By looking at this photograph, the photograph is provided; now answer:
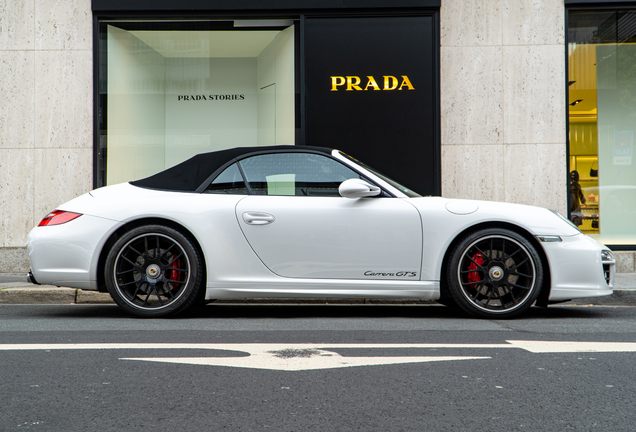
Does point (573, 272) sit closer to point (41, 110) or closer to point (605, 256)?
point (605, 256)

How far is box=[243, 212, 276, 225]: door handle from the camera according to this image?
4.66 m

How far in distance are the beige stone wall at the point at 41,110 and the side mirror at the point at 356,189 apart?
17.4 ft

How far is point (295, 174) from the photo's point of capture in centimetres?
496

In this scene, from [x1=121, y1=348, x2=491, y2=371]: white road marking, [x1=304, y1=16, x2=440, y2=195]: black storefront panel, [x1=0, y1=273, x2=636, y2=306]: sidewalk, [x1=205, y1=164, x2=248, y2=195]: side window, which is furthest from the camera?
[x1=304, y1=16, x2=440, y2=195]: black storefront panel

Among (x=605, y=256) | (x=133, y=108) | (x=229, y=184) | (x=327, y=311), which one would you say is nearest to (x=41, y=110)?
(x=133, y=108)

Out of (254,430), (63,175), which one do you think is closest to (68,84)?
(63,175)

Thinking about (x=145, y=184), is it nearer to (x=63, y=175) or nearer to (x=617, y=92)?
(x=63, y=175)

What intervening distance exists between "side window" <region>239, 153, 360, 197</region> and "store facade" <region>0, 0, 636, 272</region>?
3660 millimetres

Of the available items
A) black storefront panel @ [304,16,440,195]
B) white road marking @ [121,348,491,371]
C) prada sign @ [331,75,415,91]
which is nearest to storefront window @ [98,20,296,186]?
black storefront panel @ [304,16,440,195]

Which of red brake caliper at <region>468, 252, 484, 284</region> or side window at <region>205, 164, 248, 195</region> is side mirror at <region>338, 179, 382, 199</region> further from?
red brake caliper at <region>468, 252, 484, 284</region>

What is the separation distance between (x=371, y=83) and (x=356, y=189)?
4312 millimetres

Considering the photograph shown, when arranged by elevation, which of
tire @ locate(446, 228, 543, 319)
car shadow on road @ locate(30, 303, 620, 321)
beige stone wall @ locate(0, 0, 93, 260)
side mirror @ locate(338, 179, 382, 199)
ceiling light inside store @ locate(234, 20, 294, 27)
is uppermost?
ceiling light inside store @ locate(234, 20, 294, 27)

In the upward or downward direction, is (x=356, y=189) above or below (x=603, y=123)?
below

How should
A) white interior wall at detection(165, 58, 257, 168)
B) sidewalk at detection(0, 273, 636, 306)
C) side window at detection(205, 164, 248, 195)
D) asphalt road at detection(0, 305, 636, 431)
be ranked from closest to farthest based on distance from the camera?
asphalt road at detection(0, 305, 636, 431) < side window at detection(205, 164, 248, 195) < sidewalk at detection(0, 273, 636, 306) < white interior wall at detection(165, 58, 257, 168)
